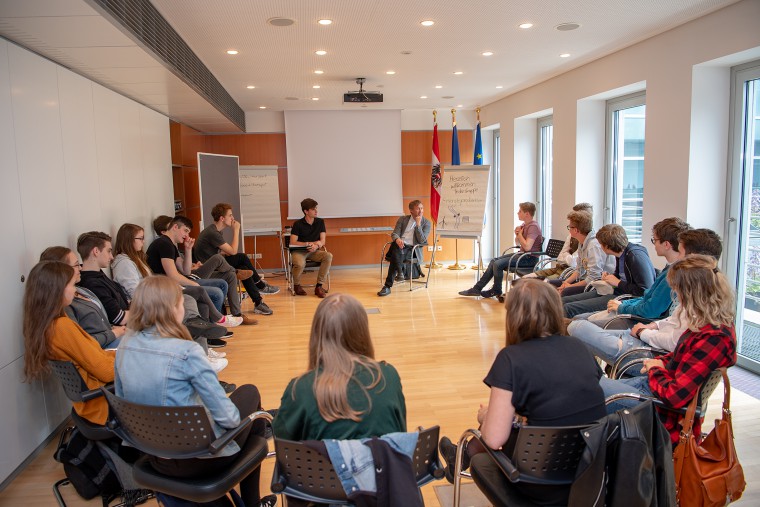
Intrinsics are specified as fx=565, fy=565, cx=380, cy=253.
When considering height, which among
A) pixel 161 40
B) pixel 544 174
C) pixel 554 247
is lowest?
pixel 554 247

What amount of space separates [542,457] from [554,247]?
5.57m

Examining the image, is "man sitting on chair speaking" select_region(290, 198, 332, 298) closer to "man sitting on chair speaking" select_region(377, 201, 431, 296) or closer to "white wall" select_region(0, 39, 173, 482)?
"man sitting on chair speaking" select_region(377, 201, 431, 296)

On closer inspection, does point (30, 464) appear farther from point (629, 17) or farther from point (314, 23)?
point (629, 17)

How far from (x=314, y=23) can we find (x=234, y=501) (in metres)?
3.63

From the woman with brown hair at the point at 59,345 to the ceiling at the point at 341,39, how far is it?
56.6 inches

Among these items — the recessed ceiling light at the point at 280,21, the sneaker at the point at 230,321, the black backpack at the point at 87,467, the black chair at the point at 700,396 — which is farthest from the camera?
the sneaker at the point at 230,321

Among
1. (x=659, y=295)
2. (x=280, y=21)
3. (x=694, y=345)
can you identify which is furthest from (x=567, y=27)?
(x=694, y=345)

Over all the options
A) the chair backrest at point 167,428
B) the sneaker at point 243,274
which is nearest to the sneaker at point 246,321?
the sneaker at point 243,274

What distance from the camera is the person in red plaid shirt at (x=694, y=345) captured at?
235 cm

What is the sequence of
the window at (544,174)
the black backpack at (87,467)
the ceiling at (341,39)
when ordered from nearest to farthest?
Answer: the black backpack at (87,467) < the ceiling at (341,39) < the window at (544,174)

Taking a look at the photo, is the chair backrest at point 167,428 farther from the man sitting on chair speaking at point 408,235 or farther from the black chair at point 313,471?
the man sitting on chair speaking at point 408,235

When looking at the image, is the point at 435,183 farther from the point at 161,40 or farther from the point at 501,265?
the point at 161,40

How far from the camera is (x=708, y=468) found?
2.26 meters

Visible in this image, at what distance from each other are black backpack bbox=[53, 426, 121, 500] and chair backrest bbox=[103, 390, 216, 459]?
2.64 feet
